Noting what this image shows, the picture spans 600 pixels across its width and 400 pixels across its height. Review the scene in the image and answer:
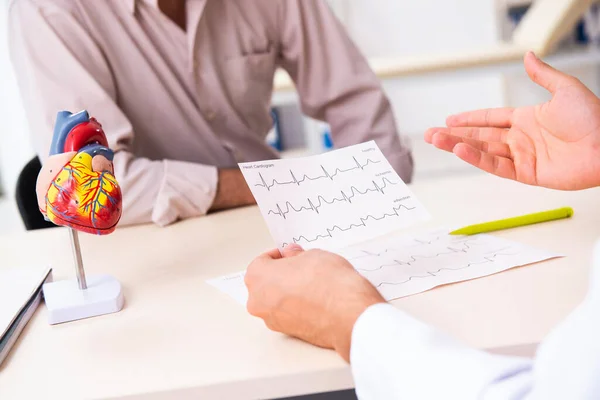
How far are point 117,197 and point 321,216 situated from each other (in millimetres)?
236

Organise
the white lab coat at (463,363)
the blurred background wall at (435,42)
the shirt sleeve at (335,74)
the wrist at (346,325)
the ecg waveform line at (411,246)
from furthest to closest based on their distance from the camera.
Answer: the blurred background wall at (435,42) → the shirt sleeve at (335,74) → the ecg waveform line at (411,246) → the wrist at (346,325) → the white lab coat at (463,363)

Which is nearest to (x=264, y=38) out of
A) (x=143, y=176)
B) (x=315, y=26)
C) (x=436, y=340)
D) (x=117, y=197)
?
(x=315, y=26)

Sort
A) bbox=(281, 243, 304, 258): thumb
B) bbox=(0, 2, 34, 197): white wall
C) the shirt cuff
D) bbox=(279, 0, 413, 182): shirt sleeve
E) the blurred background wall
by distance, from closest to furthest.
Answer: bbox=(281, 243, 304, 258): thumb < the shirt cuff < bbox=(279, 0, 413, 182): shirt sleeve < bbox=(0, 2, 34, 197): white wall < the blurred background wall

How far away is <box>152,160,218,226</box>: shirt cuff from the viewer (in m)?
1.10

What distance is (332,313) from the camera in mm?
608

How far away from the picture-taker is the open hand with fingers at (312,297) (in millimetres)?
602

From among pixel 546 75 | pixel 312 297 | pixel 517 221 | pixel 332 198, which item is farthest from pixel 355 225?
pixel 546 75

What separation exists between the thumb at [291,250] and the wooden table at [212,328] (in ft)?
0.25

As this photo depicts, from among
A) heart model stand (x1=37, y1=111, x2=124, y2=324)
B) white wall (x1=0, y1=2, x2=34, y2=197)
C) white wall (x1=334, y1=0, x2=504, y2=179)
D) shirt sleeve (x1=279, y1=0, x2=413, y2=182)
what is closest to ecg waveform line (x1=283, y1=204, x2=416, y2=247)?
heart model stand (x1=37, y1=111, x2=124, y2=324)

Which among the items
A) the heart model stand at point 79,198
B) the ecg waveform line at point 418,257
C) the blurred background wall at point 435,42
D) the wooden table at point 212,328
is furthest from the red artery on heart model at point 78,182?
the blurred background wall at point 435,42

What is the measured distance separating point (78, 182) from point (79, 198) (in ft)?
0.06

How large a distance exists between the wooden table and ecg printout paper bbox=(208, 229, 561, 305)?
2 centimetres

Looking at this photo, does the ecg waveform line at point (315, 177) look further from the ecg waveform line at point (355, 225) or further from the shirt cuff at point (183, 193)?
the shirt cuff at point (183, 193)

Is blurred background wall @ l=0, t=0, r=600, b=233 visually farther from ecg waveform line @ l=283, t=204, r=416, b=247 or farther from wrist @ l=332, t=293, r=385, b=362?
wrist @ l=332, t=293, r=385, b=362
